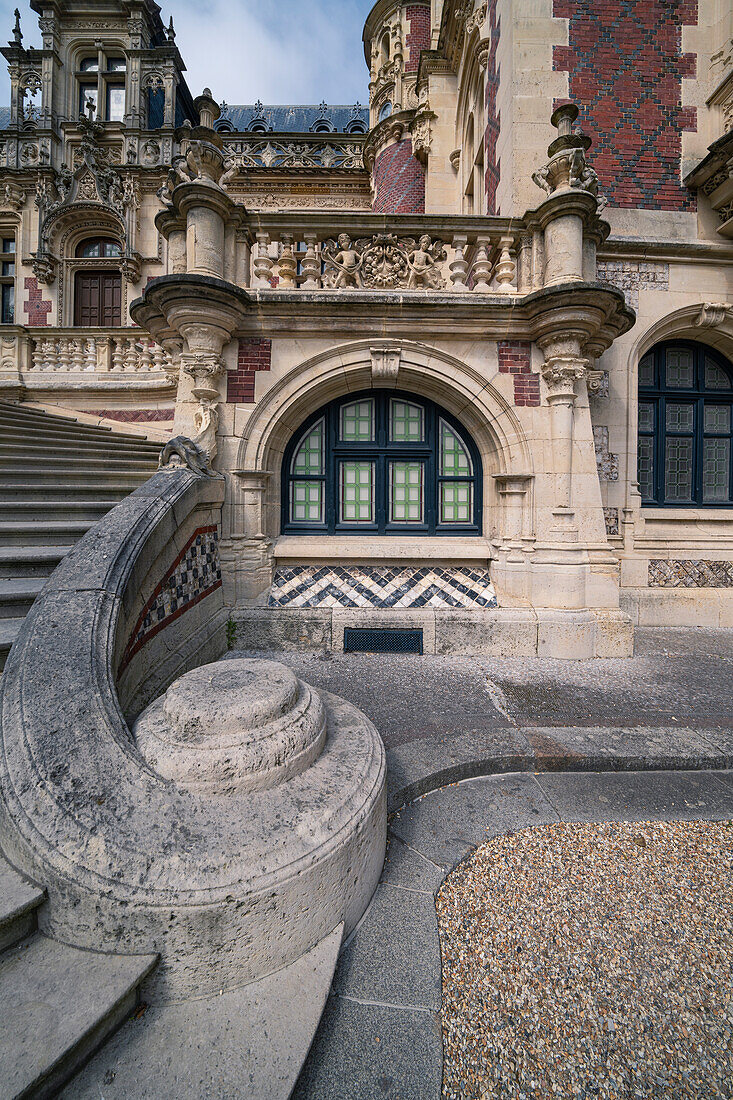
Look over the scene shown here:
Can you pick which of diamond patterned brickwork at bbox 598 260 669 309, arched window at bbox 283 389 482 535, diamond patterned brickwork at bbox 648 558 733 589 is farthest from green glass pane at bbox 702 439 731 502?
arched window at bbox 283 389 482 535

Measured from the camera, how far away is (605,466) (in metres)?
5.55

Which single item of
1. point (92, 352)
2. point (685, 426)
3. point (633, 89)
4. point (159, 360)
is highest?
point (633, 89)

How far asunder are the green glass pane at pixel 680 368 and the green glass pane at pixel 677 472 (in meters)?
0.75

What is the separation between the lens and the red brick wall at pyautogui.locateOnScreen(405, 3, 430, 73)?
37.6ft

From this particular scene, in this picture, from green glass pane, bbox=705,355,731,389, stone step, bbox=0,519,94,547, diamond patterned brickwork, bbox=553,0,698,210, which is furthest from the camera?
green glass pane, bbox=705,355,731,389

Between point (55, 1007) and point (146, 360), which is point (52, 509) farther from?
point (146, 360)

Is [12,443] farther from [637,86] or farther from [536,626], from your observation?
[637,86]

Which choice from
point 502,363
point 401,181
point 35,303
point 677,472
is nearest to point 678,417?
point 677,472

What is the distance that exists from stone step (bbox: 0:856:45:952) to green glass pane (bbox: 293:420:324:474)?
4.20 metres

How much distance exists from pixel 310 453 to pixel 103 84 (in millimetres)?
19887

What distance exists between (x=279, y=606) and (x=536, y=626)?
2559 millimetres

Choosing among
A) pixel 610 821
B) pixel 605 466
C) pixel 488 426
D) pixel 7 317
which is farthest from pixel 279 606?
pixel 7 317

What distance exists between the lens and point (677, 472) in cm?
608

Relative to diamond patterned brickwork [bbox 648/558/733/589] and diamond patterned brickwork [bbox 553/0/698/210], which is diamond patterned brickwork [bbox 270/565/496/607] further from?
diamond patterned brickwork [bbox 553/0/698/210]
